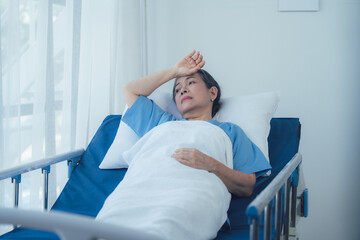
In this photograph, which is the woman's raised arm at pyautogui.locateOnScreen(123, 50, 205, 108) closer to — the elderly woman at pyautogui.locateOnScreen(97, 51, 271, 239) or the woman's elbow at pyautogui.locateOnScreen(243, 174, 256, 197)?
the elderly woman at pyautogui.locateOnScreen(97, 51, 271, 239)

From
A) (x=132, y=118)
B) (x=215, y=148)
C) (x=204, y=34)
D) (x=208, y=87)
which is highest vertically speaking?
(x=204, y=34)

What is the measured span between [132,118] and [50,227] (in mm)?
1201

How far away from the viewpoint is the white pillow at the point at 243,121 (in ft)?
5.74

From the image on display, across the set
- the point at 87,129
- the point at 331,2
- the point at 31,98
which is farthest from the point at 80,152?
the point at 331,2

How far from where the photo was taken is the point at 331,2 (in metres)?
2.25

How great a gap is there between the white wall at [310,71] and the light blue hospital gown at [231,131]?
2.59 ft

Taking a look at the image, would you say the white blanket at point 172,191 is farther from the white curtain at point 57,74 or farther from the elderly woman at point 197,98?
the white curtain at point 57,74

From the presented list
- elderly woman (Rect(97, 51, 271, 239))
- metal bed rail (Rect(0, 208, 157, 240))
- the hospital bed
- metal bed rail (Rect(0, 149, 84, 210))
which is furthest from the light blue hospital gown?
metal bed rail (Rect(0, 208, 157, 240))

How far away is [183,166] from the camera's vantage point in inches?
51.3

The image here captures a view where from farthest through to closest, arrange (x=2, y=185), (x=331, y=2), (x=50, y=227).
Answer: (x=331, y=2), (x=2, y=185), (x=50, y=227)

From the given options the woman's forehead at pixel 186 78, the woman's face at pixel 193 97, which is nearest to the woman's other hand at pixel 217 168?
the woman's face at pixel 193 97

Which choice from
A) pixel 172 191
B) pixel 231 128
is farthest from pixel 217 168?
pixel 231 128

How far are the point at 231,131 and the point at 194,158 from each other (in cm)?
36

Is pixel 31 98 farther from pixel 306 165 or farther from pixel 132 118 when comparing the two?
pixel 306 165
